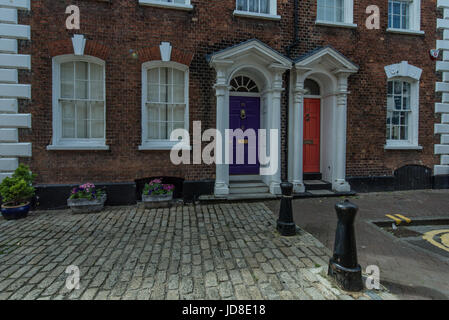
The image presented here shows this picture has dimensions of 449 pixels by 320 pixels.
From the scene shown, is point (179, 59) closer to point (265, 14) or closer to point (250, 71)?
point (250, 71)

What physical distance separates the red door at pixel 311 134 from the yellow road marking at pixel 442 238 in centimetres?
371

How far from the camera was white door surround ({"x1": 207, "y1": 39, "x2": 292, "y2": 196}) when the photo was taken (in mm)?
6539

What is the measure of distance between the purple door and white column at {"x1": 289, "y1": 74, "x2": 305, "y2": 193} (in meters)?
1.13

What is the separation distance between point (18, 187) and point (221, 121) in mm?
5061

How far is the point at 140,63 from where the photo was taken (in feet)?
21.4

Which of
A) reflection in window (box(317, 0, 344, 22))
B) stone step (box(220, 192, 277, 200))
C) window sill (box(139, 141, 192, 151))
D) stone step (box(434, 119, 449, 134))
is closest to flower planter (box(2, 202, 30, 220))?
window sill (box(139, 141, 192, 151))

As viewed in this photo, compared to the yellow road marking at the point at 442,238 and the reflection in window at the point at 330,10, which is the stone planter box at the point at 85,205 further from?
the reflection in window at the point at 330,10

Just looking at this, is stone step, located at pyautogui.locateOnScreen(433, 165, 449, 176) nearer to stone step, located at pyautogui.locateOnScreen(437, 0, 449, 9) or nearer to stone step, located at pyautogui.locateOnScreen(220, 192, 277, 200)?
stone step, located at pyautogui.locateOnScreen(437, 0, 449, 9)

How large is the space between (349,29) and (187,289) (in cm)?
877

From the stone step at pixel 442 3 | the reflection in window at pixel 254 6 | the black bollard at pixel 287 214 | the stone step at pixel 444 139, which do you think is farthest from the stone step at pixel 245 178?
the stone step at pixel 442 3

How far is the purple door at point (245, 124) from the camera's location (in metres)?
7.39

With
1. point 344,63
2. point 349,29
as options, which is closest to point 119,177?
point 344,63

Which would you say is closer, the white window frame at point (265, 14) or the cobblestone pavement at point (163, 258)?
the cobblestone pavement at point (163, 258)

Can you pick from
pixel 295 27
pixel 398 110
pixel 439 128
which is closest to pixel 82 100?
pixel 295 27
